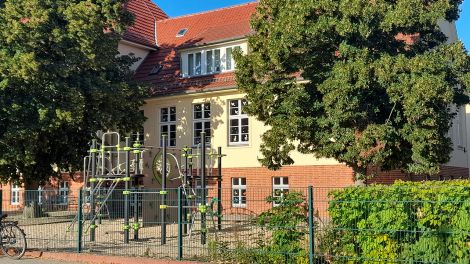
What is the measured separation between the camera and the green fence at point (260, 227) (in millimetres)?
9527

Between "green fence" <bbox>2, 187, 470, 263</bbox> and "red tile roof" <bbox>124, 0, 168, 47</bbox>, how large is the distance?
1603cm

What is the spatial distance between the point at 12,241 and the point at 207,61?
15430mm

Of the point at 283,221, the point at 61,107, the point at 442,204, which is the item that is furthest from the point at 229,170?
the point at 442,204

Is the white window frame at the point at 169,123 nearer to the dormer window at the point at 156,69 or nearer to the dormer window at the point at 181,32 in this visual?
the dormer window at the point at 156,69

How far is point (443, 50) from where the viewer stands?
47.2 feet

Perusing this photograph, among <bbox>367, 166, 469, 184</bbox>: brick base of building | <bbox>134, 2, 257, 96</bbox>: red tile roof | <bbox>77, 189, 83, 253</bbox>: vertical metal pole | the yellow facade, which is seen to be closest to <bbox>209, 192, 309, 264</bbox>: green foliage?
<bbox>77, 189, 83, 253</bbox>: vertical metal pole

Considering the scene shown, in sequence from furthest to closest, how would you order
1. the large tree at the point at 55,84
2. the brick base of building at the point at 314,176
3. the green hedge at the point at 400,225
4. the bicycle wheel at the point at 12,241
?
the brick base of building at the point at 314,176, the large tree at the point at 55,84, the bicycle wheel at the point at 12,241, the green hedge at the point at 400,225

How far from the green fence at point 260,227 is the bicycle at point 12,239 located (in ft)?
2.20

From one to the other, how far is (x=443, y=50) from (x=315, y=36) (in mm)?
3259

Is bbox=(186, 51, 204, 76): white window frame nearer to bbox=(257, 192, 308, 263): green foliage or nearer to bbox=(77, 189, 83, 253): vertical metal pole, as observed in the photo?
bbox=(77, 189, 83, 253): vertical metal pole

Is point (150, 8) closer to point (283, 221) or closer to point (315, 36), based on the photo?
point (315, 36)

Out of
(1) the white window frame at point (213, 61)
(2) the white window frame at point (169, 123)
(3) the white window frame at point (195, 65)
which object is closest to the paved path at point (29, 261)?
(2) the white window frame at point (169, 123)

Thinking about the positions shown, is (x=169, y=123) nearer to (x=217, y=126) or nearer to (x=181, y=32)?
(x=217, y=126)

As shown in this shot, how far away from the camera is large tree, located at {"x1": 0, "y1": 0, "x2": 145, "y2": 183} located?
790 inches
